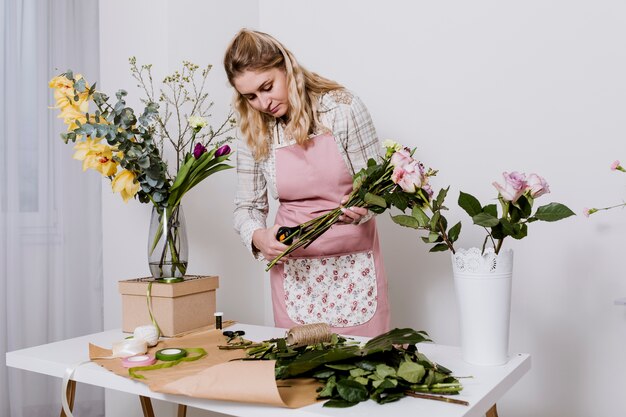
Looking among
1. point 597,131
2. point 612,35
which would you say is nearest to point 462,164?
point 597,131

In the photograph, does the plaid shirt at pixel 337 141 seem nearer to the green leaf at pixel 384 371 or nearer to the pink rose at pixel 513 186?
the pink rose at pixel 513 186

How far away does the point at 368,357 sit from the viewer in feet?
3.81

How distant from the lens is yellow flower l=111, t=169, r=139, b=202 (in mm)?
1787

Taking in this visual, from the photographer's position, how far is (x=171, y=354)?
1.40 m

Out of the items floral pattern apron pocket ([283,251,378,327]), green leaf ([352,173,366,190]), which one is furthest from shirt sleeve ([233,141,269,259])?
green leaf ([352,173,366,190])

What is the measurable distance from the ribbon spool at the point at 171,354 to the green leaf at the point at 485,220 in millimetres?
742

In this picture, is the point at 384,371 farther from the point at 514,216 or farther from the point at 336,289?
the point at 336,289

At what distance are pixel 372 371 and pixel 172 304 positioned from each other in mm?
808

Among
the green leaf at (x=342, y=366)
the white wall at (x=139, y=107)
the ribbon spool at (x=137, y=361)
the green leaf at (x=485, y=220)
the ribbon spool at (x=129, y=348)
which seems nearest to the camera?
the green leaf at (x=342, y=366)

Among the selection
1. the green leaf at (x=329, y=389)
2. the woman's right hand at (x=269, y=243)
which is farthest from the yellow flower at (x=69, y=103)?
the green leaf at (x=329, y=389)

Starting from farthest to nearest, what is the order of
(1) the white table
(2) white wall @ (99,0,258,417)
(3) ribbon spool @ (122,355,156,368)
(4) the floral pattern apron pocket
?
(2) white wall @ (99,0,258,417), (4) the floral pattern apron pocket, (3) ribbon spool @ (122,355,156,368), (1) the white table

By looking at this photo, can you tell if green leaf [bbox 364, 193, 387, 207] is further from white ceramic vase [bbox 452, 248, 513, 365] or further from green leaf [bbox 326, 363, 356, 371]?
Result: green leaf [bbox 326, 363, 356, 371]

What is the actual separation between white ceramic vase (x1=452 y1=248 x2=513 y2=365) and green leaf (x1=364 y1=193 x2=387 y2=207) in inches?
8.0

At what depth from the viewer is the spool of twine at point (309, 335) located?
52.3 inches
